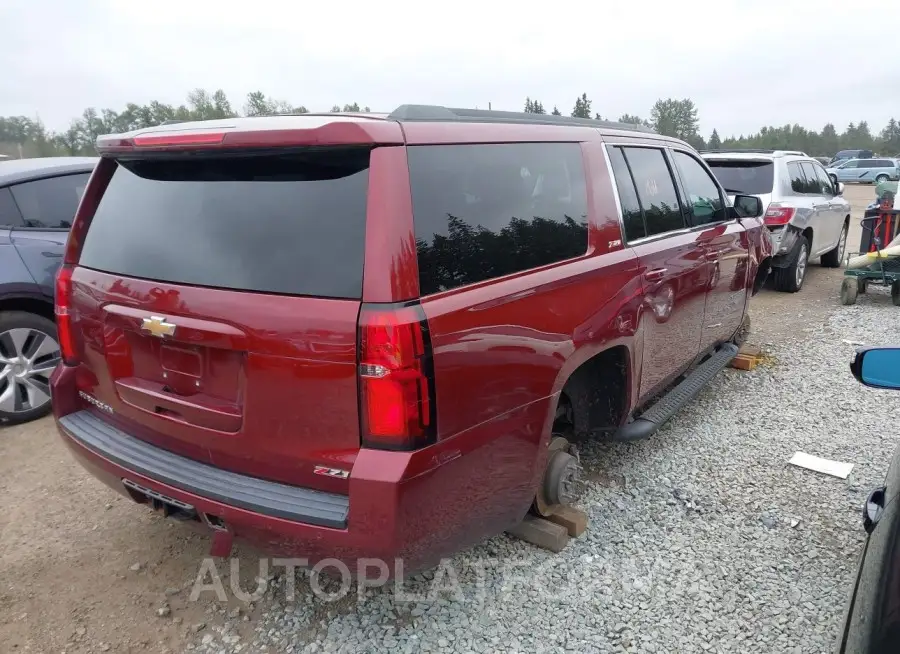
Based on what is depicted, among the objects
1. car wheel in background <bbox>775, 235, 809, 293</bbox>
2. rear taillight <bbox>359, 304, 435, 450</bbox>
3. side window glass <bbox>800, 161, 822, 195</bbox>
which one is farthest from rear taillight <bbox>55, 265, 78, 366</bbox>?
side window glass <bbox>800, 161, 822, 195</bbox>

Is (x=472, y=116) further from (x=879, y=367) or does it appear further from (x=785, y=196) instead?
(x=785, y=196)

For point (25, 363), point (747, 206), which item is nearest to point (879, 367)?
point (747, 206)

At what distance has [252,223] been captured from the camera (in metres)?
2.12

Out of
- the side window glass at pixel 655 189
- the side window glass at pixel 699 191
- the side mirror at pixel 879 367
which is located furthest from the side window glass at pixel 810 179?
the side mirror at pixel 879 367

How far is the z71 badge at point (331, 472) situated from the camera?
1983 millimetres

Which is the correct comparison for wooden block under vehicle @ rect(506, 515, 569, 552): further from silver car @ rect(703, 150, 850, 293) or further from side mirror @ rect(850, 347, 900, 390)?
silver car @ rect(703, 150, 850, 293)

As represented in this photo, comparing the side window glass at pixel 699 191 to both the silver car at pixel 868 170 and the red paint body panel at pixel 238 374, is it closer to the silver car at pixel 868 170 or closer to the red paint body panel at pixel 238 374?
the red paint body panel at pixel 238 374

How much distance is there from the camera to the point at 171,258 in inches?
89.7

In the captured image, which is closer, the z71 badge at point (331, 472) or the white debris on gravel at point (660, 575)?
the z71 badge at point (331, 472)

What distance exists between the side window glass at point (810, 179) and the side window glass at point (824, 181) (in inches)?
5.2

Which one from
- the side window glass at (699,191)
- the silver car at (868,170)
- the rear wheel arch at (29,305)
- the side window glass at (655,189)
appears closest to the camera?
the side window glass at (655,189)

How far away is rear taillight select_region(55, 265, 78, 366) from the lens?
2.65 metres

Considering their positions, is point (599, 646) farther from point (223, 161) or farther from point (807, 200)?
point (807, 200)

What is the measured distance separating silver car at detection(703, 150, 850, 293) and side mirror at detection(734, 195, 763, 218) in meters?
2.94
